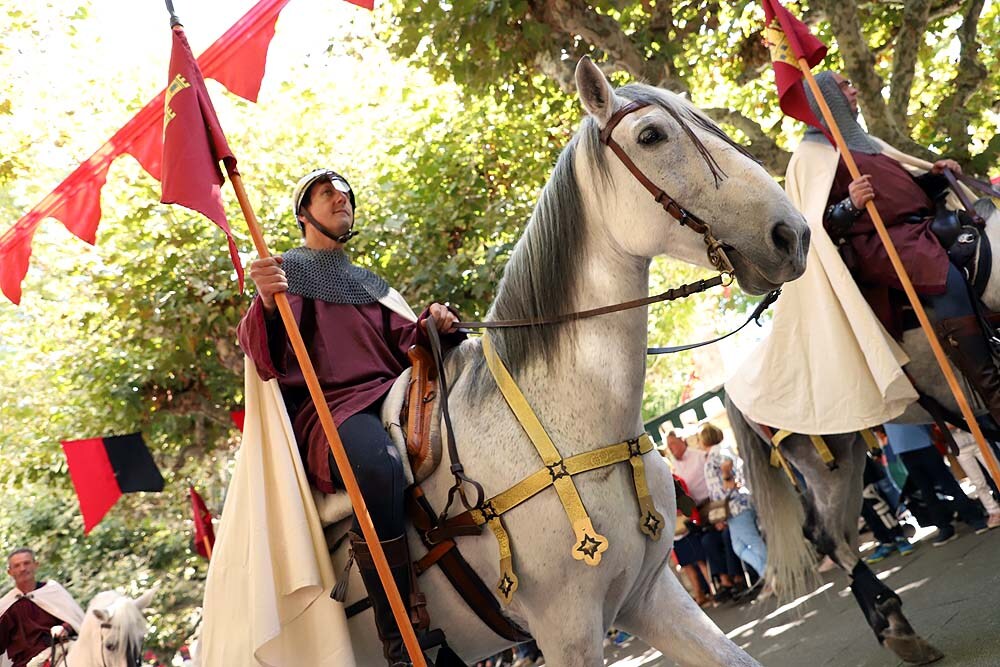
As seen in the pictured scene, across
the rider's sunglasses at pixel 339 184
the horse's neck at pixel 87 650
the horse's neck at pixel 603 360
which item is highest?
the rider's sunglasses at pixel 339 184

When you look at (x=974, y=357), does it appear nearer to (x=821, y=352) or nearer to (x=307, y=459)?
(x=821, y=352)

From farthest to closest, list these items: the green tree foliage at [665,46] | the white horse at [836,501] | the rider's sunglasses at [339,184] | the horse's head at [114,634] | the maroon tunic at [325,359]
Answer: the green tree foliage at [665,46] < the horse's head at [114,634] < the white horse at [836,501] < the rider's sunglasses at [339,184] < the maroon tunic at [325,359]

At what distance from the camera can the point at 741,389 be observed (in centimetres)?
655

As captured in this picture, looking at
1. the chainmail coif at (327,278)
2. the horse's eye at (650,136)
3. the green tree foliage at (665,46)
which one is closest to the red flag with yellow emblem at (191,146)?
the chainmail coif at (327,278)

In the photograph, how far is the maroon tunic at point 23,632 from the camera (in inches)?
418

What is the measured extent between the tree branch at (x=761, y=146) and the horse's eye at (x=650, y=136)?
6.35m

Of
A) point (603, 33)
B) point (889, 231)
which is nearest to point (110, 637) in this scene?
point (603, 33)

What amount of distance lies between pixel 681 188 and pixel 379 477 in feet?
4.97

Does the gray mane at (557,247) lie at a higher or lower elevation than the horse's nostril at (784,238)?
higher

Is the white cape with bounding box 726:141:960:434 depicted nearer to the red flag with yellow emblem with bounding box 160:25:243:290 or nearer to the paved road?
the paved road

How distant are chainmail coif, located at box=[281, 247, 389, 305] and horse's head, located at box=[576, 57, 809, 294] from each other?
1.14 m

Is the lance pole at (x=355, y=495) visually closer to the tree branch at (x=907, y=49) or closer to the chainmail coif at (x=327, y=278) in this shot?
the chainmail coif at (x=327, y=278)

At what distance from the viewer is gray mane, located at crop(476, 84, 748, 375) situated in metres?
3.80

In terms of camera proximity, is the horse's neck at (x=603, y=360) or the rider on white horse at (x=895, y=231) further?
the rider on white horse at (x=895, y=231)
